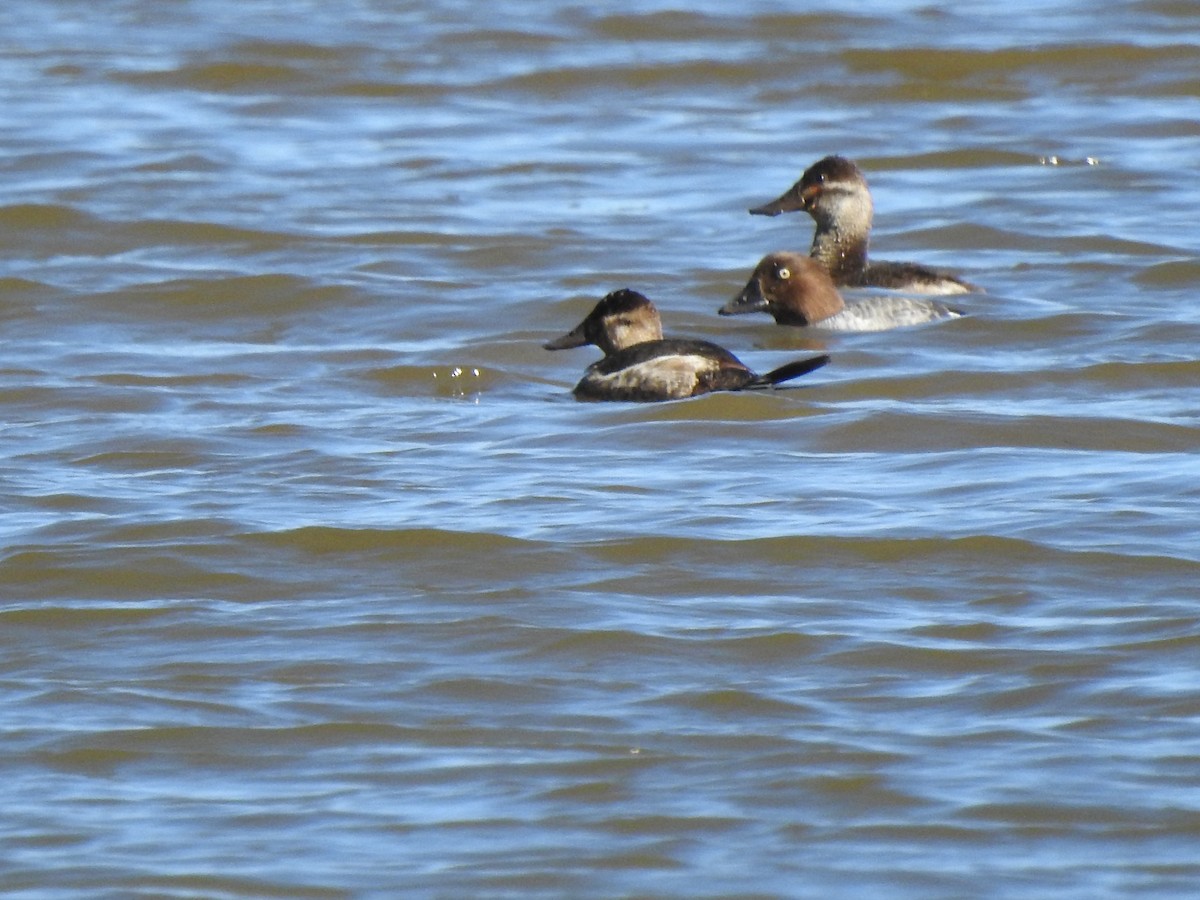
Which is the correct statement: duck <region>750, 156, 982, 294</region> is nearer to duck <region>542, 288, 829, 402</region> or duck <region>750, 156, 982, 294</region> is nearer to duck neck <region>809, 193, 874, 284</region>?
duck neck <region>809, 193, 874, 284</region>

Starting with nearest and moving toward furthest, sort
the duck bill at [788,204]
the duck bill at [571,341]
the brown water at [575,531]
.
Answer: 1. the brown water at [575,531]
2. the duck bill at [571,341]
3. the duck bill at [788,204]

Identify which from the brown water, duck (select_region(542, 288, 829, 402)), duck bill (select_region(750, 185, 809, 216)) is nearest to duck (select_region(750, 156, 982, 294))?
duck bill (select_region(750, 185, 809, 216))

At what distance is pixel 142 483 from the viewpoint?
26.6 feet

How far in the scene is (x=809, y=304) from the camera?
1129cm

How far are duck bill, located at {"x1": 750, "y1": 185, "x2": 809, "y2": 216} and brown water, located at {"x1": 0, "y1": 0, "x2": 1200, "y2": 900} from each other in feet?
1.21

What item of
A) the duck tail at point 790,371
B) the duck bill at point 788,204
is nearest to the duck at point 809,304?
the duck bill at point 788,204

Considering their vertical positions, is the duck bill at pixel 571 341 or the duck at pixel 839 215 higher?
the duck at pixel 839 215

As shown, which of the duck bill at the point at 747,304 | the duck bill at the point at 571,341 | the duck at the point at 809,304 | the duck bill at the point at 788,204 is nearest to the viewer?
the duck bill at the point at 571,341

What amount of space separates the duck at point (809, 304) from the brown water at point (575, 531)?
0.21 metres

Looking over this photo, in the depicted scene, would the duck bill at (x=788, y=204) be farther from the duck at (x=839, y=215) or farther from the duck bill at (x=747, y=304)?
the duck bill at (x=747, y=304)

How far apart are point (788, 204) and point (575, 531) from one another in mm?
5704

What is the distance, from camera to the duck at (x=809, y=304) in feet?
36.7

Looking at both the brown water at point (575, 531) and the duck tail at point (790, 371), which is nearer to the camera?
the brown water at point (575, 531)

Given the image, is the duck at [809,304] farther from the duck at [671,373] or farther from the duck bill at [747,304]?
the duck at [671,373]
